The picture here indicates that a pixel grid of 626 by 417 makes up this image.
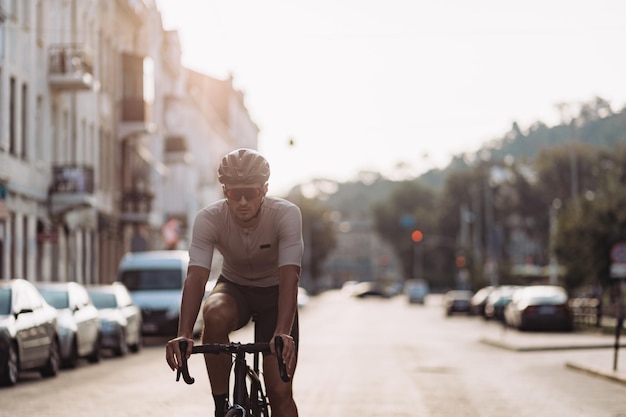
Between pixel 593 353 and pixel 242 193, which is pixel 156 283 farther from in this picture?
pixel 242 193

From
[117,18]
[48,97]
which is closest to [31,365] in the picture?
[48,97]

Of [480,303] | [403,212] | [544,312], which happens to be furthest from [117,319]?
[403,212]

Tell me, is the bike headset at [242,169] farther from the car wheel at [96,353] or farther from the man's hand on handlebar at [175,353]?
the car wheel at [96,353]

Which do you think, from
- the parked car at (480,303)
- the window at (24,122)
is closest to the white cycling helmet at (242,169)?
the window at (24,122)

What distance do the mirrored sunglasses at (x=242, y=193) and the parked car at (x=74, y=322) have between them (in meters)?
15.8

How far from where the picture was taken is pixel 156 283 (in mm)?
35719

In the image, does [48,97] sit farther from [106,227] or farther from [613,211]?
[613,211]

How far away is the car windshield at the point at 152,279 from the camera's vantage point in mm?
35625

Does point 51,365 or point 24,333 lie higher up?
point 24,333

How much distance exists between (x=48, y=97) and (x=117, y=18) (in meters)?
13.9

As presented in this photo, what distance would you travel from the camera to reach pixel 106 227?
5112 cm

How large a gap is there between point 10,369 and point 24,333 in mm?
888

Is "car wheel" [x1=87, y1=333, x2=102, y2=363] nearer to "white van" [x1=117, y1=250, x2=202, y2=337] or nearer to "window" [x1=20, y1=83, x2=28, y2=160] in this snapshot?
"white van" [x1=117, y1=250, x2=202, y2=337]

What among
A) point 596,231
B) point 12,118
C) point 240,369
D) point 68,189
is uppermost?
point 12,118
